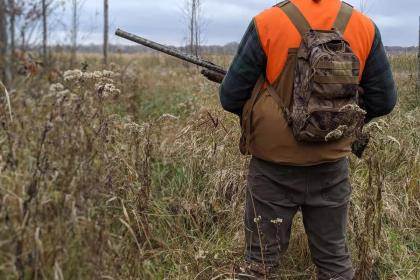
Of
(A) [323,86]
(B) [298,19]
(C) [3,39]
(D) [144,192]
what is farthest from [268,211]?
(C) [3,39]

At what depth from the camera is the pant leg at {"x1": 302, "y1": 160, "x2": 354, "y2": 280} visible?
303 cm

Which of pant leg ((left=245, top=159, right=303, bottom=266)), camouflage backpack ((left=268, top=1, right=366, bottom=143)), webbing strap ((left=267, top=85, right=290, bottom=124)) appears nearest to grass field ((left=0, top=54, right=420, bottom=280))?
pant leg ((left=245, top=159, right=303, bottom=266))

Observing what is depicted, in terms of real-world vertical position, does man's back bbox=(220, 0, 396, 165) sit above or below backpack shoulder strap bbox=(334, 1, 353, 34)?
below

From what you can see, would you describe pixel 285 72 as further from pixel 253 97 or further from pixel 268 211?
pixel 268 211

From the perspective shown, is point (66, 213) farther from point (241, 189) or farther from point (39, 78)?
point (241, 189)

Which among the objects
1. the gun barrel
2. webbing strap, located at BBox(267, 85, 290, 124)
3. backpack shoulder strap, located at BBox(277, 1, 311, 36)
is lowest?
webbing strap, located at BBox(267, 85, 290, 124)

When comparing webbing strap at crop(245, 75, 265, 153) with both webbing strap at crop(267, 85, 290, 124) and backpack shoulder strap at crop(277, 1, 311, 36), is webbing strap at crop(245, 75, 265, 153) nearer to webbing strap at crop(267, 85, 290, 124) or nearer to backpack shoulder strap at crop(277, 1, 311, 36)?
webbing strap at crop(267, 85, 290, 124)

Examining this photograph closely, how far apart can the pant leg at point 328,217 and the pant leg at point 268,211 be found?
111 mm

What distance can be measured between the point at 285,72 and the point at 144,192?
1532 millimetres

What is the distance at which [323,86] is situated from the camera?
274 cm

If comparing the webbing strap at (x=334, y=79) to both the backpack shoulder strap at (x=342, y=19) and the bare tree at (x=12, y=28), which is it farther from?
the bare tree at (x=12, y=28)

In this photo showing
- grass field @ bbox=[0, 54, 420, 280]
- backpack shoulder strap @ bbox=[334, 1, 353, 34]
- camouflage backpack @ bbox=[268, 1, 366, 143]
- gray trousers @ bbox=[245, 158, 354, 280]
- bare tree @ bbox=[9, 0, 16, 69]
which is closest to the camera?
grass field @ bbox=[0, 54, 420, 280]

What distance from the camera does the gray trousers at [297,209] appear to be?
3.01 m

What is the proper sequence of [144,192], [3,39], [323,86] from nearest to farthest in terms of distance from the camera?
[323,86], [144,192], [3,39]
